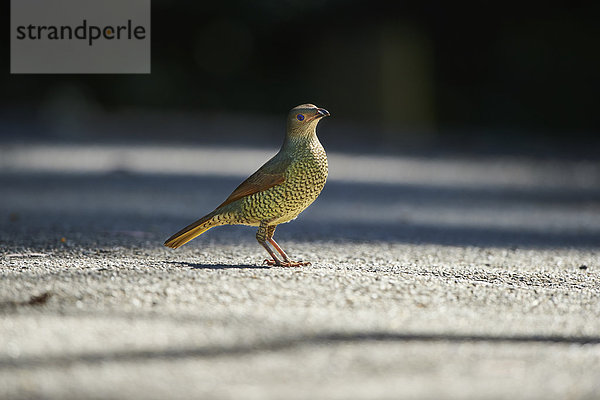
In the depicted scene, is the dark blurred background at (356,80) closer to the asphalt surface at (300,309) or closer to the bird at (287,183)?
the asphalt surface at (300,309)

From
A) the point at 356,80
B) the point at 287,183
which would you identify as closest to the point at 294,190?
the point at 287,183

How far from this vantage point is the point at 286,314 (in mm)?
3209

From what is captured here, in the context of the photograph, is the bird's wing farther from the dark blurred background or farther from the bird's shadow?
the dark blurred background

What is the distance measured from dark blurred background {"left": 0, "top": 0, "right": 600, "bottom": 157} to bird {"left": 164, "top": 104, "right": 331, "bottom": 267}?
9.94m

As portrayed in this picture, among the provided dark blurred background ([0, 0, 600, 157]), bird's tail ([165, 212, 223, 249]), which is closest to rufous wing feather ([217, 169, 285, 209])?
bird's tail ([165, 212, 223, 249])

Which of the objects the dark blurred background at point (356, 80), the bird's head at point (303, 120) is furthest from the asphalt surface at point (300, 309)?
the dark blurred background at point (356, 80)

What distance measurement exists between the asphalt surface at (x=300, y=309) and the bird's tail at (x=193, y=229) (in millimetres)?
136

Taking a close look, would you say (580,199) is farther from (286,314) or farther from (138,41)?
(138,41)

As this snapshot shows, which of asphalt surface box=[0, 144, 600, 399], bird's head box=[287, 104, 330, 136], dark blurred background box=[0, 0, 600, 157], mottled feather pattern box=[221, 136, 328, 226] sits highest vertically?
dark blurred background box=[0, 0, 600, 157]

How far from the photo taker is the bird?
4.05 metres

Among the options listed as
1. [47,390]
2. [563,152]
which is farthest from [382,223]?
[563,152]

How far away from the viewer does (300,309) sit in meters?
3.29

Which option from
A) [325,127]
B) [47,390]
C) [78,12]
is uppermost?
[78,12]

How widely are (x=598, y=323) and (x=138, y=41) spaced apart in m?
17.0
